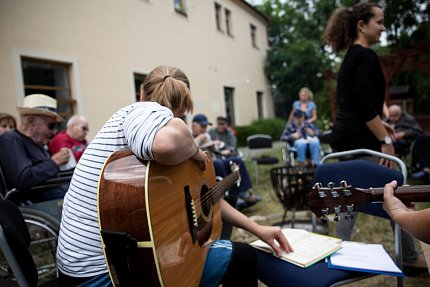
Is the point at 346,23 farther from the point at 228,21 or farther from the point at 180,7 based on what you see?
the point at 228,21

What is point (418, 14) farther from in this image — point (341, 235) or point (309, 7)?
point (309, 7)

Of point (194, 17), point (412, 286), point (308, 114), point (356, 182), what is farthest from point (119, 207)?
point (194, 17)

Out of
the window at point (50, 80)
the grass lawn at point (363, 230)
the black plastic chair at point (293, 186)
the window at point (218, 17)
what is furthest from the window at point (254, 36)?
the black plastic chair at point (293, 186)

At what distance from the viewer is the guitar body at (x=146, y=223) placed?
43.9 inches

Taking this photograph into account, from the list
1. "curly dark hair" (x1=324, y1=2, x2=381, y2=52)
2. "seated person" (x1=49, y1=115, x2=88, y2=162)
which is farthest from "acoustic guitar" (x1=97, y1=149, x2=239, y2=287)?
"seated person" (x1=49, y1=115, x2=88, y2=162)

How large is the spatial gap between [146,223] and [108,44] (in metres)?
7.19

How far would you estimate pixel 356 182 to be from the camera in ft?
6.46

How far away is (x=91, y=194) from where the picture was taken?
1.28 metres

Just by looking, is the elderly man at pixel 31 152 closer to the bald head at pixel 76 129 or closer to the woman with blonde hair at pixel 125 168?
the bald head at pixel 76 129

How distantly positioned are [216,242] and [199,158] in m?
0.40

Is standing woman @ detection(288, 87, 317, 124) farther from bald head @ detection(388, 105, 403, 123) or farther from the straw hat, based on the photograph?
the straw hat

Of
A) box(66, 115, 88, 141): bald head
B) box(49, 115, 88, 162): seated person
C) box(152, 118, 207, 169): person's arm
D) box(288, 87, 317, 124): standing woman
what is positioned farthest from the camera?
box(288, 87, 317, 124): standing woman

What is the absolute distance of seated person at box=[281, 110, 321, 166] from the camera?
20.0 ft

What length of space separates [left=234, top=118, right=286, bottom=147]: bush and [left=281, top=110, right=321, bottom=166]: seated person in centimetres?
867
